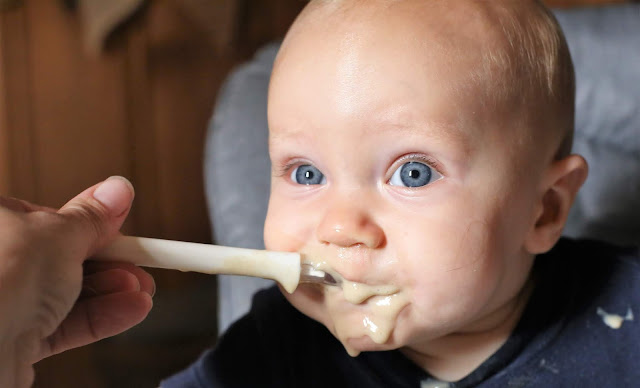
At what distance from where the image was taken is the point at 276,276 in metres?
0.73

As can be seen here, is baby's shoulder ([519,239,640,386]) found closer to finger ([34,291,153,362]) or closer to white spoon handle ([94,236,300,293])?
white spoon handle ([94,236,300,293])

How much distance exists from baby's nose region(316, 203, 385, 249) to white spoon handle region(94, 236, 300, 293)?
1.7 inches

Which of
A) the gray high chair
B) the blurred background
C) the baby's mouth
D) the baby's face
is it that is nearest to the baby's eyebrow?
the baby's face

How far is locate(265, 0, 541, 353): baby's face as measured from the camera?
28.4 inches

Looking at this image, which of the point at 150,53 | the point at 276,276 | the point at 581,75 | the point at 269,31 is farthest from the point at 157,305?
the point at 276,276

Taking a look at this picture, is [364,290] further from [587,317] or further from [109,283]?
[587,317]

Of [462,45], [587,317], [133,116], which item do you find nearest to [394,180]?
[462,45]

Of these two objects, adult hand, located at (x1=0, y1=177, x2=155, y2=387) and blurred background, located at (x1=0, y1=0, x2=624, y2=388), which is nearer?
adult hand, located at (x1=0, y1=177, x2=155, y2=387)

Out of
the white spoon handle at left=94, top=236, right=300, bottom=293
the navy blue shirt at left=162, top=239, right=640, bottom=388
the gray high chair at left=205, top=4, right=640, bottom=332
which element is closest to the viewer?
the white spoon handle at left=94, top=236, right=300, bottom=293

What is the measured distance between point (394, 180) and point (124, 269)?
11.9 inches

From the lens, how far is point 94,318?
2.48 ft

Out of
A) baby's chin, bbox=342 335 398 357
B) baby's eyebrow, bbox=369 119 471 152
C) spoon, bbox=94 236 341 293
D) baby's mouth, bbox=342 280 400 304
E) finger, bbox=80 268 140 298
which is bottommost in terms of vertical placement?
baby's chin, bbox=342 335 398 357

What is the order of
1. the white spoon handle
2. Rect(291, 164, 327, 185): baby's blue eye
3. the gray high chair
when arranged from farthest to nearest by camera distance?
the gray high chair < Rect(291, 164, 327, 185): baby's blue eye < the white spoon handle

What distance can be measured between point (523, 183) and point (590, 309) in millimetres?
293
